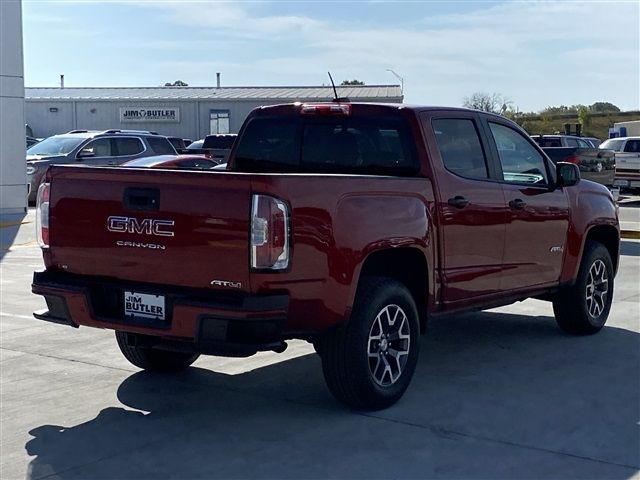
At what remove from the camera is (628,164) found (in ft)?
97.1

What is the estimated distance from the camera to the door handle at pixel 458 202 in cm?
674

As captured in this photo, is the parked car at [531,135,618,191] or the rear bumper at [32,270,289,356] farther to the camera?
the parked car at [531,135,618,191]

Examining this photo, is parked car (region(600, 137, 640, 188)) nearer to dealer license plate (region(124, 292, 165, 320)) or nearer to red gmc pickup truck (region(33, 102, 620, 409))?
red gmc pickup truck (region(33, 102, 620, 409))

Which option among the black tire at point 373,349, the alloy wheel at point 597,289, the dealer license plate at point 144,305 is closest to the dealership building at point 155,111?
the alloy wheel at point 597,289

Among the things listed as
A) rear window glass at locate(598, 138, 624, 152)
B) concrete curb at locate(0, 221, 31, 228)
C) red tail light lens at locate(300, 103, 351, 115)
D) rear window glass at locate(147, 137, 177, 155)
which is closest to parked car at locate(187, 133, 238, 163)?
rear window glass at locate(147, 137, 177, 155)

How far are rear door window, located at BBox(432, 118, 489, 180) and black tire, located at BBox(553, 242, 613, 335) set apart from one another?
5.75ft

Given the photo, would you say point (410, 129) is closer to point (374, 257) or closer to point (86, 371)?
point (374, 257)

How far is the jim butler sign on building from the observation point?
159 ft

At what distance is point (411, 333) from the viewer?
6.39 metres

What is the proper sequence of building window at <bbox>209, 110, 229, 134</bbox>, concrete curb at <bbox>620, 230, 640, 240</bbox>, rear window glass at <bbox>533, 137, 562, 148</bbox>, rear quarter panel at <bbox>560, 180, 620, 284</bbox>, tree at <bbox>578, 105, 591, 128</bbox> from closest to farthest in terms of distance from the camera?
rear quarter panel at <bbox>560, 180, 620, 284</bbox>
concrete curb at <bbox>620, 230, 640, 240</bbox>
rear window glass at <bbox>533, 137, 562, 148</bbox>
building window at <bbox>209, 110, 229, 134</bbox>
tree at <bbox>578, 105, 591, 128</bbox>

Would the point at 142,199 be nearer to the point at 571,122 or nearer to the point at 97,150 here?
the point at 97,150

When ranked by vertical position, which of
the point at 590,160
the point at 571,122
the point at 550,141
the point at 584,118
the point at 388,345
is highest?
the point at 584,118

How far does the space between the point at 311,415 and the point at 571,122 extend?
6434cm

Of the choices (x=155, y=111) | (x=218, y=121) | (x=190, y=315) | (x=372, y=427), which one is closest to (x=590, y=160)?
(x=372, y=427)
